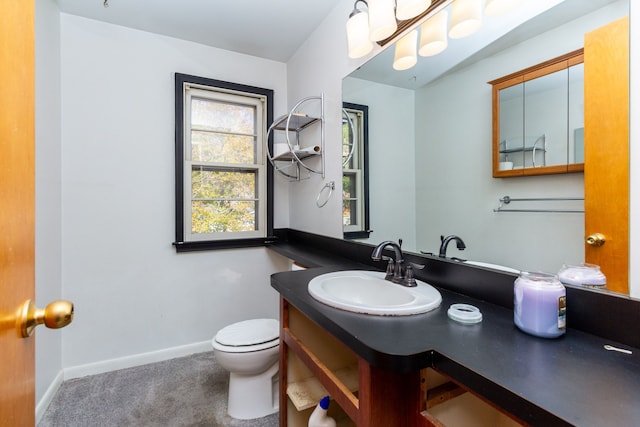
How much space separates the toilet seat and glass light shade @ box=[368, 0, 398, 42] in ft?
5.33

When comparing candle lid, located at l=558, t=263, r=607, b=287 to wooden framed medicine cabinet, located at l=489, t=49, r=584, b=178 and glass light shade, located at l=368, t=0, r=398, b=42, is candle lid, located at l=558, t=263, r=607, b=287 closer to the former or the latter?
wooden framed medicine cabinet, located at l=489, t=49, r=584, b=178

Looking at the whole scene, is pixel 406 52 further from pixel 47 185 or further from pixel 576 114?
pixel 47 185

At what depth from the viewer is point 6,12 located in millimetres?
484

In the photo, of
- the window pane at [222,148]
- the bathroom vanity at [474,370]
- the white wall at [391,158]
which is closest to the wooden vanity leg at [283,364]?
the bathroom vanity at [474,370]

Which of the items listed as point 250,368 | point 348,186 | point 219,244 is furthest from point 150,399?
point 348,186

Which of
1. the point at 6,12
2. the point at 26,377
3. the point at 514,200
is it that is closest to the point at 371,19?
the point at 514,200

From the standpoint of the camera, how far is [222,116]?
96.8 inches

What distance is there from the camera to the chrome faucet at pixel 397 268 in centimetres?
114

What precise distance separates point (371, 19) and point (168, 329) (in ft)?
7.87

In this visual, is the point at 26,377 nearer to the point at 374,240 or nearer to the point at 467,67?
the point at 374,240

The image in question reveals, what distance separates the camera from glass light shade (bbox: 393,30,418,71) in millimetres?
1391

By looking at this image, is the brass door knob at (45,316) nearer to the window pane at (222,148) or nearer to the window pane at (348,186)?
the window pane at (348,186)

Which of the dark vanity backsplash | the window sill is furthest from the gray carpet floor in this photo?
the dark vanity backsplash

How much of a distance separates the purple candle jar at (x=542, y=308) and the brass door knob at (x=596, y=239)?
17 centimetres
